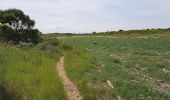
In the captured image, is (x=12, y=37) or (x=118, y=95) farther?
(x=12, y=37)

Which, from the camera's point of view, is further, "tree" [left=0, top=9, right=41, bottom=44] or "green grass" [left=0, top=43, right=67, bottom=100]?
"tree" [left=0, top=9, right=41, bottom=44]

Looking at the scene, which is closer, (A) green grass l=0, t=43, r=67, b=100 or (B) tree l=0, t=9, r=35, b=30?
(A) green grass l=0, t=43, r=67, b=100

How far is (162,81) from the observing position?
2248cm

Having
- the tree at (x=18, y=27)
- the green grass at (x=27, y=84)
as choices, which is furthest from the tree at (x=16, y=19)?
the green grass at (x=27, y=84)

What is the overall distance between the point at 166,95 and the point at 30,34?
97.2ft

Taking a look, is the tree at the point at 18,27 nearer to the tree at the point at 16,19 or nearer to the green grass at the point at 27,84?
the tree at the point at 16,19

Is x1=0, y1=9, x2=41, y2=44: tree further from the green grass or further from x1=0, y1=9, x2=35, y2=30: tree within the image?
the green grass

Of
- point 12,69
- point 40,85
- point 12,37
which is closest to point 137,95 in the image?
point 40,85

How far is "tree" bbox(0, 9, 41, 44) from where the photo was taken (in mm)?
42312

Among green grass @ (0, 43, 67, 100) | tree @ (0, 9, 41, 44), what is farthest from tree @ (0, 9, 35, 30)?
green grass @ (0, 43, 67, 100)

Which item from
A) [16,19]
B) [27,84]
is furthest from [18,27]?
[27,84]

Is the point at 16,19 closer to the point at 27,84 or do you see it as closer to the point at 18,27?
the point at 18,27

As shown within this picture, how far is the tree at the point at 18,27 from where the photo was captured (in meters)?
42.3

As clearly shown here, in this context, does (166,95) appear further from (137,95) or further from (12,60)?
(12,60)
